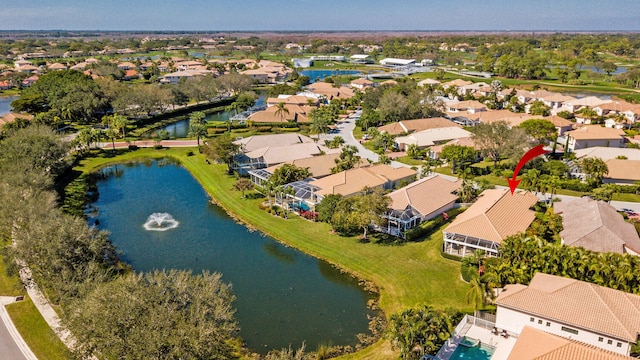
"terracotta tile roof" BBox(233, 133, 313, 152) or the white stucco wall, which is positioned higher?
"terracotta tile roof" BBox(233, 133, 313, 152)

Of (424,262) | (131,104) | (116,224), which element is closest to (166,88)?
(131,104)

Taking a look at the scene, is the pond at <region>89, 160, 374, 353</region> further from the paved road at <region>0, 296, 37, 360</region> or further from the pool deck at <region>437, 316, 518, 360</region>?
the paved road at <region>0, 296, 37, 360</region>

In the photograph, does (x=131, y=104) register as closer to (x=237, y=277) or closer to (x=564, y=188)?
(x=237, y=277)

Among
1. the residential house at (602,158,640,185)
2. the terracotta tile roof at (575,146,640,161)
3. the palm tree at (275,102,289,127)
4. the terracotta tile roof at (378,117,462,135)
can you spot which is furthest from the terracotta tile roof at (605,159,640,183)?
the palm tree at (275,102,289,127)

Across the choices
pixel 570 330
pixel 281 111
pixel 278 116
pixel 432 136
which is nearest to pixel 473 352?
pixel 570 330

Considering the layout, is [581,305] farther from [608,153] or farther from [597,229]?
[608,153]

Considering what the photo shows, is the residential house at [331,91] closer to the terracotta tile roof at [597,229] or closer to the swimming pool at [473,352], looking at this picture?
the terracotta tile roof at [597,229]
